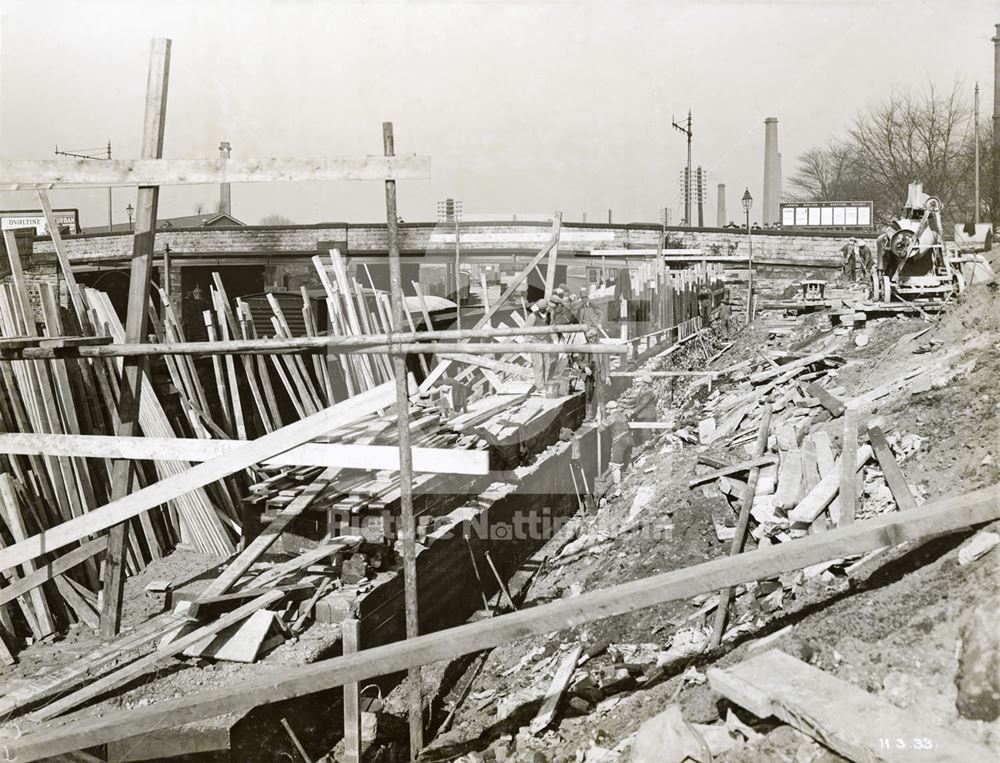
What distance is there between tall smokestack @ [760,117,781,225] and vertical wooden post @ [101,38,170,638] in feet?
170

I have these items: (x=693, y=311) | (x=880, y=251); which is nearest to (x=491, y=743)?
(x=880, y=251)

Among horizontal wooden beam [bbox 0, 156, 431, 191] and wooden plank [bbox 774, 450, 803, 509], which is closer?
horizontal wooden beam [bbox 0, 156, 431, 191]

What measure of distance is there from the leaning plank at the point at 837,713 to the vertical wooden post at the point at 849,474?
2.18 metres

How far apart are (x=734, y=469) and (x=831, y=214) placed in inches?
1447

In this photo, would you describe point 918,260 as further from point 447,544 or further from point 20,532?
point 20,532

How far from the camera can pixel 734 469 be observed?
726cm

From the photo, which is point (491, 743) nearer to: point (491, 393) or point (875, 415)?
point (875, 415)

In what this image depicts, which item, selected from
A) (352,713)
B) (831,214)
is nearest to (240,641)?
(352,713)

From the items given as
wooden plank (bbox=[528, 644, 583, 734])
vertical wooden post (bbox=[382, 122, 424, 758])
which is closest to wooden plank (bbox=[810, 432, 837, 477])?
wooden plank (bbox=[528, 644, 583, 734])

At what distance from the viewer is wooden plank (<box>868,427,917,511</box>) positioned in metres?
5.12

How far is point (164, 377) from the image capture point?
748 cm

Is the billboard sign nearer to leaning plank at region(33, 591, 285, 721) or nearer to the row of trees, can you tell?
the row of trees

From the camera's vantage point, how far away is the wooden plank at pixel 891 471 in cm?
512

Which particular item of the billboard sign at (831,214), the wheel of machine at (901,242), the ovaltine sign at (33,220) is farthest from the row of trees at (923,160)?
the ovaltine sign at (33,220)
